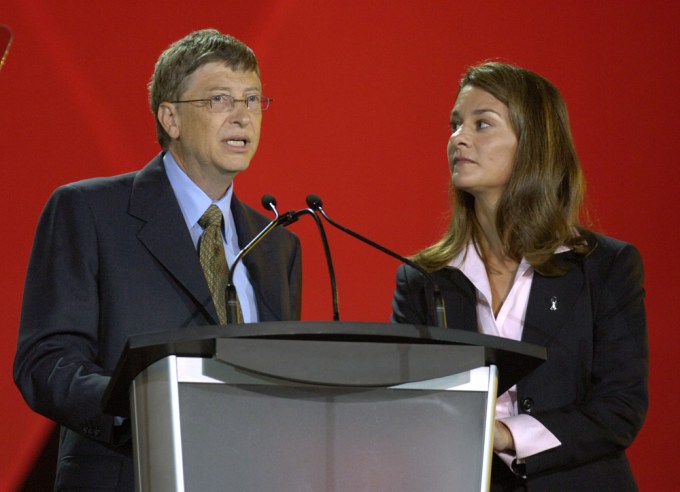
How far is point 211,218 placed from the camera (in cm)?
243

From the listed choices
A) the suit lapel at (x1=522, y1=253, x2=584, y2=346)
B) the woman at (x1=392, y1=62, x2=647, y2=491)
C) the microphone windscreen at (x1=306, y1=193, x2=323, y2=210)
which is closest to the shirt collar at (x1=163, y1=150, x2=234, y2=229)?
the microphone windscreen at (x1=306, y1=193, x2=323, y2=210)

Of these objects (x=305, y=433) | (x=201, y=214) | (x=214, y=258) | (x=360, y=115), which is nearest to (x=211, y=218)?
(x=201, y=214)

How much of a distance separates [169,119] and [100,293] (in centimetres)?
61

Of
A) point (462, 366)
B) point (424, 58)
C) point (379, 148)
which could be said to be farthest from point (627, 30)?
point (462, 366)

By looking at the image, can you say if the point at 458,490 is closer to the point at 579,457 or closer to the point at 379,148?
the point at 579,457

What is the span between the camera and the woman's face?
264 centimetres

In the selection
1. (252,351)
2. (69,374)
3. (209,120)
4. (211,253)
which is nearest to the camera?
(252,351)

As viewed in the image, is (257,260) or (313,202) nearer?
(313,202)

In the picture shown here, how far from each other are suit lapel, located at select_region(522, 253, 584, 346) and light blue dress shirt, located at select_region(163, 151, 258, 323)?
0.66 m

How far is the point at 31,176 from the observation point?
2.85m

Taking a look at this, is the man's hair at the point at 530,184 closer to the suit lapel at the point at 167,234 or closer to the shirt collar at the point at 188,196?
the shirt collar at the point at 188,196

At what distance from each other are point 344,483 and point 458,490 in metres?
0.17

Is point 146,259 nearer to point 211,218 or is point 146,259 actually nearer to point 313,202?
point 211,218

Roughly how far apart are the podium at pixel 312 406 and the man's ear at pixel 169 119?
1212 mm
